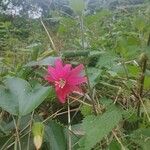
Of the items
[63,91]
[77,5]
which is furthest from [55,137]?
[77,5]

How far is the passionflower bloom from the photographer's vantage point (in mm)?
853

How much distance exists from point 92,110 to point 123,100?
116mm

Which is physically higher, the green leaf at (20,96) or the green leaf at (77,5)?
the green leaf at (77,5)

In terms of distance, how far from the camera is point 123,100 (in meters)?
0.98

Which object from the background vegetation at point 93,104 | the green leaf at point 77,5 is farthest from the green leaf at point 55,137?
the green leaf at point 77,5

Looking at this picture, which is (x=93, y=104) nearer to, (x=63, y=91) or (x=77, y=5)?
(x=63, y=91)

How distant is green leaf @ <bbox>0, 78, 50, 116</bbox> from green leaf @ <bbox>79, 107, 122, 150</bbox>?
103 millimetres

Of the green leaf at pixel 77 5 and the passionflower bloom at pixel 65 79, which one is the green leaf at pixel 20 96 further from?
the green leaf at pixel 77 5

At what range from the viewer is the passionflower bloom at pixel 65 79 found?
0.85 m

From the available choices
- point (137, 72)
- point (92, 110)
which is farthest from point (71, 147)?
point (137, 72)

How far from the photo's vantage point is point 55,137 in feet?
2.86

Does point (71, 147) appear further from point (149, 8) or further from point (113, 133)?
point (149, 8)

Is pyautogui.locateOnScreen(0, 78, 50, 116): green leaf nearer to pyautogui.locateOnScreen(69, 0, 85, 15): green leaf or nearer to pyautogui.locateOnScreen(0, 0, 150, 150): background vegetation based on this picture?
pyautogui.locateOnScreen(0, 0, 150, 150): background vegetation

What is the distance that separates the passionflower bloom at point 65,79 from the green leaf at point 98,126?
0.30 feet
